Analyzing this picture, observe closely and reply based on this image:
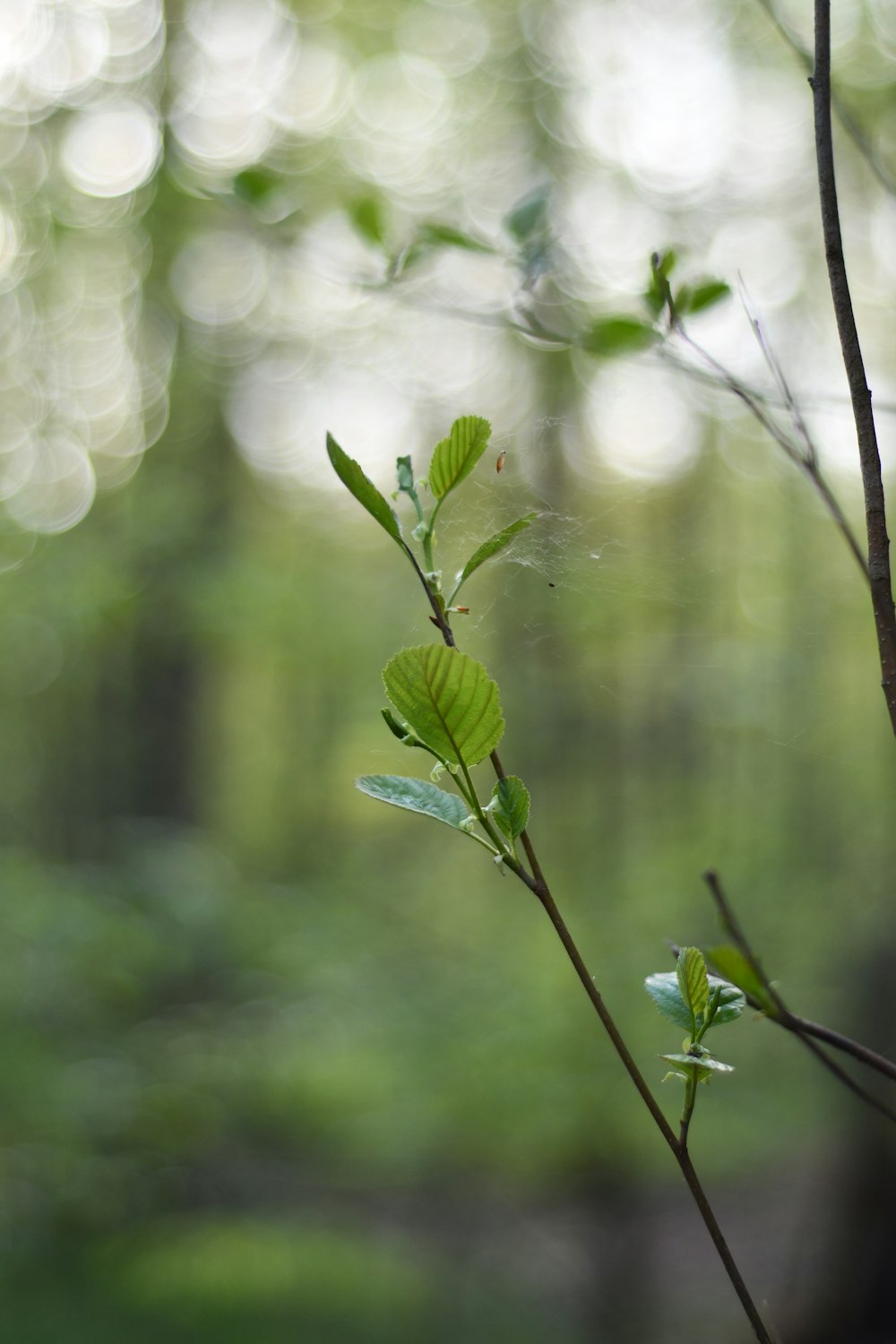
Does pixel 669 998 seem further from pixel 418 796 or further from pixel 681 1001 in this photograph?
pixel 418 796

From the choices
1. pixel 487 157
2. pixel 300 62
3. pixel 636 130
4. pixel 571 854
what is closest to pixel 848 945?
pixel 571 854

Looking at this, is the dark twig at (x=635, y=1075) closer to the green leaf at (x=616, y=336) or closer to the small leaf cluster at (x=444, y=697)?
the small leaf cluster at (x=444, y=697)

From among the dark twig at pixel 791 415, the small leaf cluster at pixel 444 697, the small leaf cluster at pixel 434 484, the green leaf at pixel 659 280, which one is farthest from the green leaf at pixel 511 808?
the green leaf at pixel 659 280

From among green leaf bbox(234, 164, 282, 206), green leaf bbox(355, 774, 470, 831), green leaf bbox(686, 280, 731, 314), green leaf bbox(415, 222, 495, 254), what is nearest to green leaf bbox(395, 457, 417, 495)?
green leaf bbox(355, 774, 470, 831)

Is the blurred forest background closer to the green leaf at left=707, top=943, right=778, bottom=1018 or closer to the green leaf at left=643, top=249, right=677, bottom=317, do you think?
the green leaf at left=643, top=249, right=677, bottom=317

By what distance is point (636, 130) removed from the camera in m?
4.02

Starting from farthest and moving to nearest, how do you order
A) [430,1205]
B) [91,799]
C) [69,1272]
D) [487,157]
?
[91,799] → [430,1205] → [487,157] → [69,1272]

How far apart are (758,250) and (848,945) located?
129 inches

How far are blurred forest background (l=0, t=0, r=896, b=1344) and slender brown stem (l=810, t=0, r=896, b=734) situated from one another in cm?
277

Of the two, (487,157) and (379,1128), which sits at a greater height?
(487,157)

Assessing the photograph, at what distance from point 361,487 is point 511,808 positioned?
184mm

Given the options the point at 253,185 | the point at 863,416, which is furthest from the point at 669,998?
the point at 253,185

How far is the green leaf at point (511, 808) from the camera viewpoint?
0.49 meters

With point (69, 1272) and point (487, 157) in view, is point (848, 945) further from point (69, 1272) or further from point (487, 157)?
point (487, 157)
